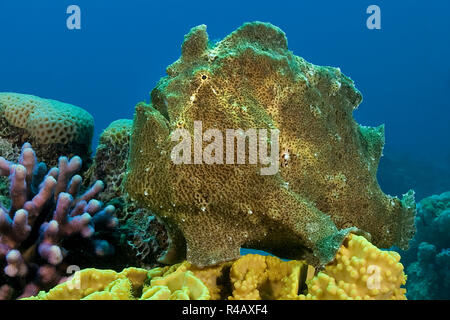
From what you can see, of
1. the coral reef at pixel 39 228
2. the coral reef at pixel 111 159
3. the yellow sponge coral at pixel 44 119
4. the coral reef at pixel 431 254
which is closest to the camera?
the coral reef at pixel 39 228

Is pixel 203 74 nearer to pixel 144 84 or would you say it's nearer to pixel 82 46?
pixel 144 84

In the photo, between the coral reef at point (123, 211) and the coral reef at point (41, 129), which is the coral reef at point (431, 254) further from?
the coral reef at point (41, 129)

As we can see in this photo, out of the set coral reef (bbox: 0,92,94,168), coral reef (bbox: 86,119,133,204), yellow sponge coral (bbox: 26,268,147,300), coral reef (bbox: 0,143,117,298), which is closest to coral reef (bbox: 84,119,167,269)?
coral reef (bbox: 86,119,133,204)

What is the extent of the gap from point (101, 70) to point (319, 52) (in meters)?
84.5

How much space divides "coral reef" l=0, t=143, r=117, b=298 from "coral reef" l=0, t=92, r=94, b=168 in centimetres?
104

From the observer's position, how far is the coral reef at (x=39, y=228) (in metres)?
2.84

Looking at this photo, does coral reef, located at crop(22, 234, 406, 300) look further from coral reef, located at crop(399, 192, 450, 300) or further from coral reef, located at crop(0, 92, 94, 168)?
coral reef, located at crop(399, 192, 450, 300)

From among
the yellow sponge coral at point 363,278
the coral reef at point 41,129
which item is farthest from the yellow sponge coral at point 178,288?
the coral reef at point 41,129

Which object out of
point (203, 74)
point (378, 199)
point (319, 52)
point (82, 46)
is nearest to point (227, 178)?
point (203, 74)

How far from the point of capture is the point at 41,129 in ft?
14.4

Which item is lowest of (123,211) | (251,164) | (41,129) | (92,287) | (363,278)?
(92,287)

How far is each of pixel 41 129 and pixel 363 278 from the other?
14.1 ft

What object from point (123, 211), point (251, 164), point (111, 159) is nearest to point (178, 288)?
point (251, 164)

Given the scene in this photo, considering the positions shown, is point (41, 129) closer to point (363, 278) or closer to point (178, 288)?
point (178, 288)
